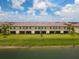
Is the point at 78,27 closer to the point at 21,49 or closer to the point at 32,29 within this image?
the point at 32,29

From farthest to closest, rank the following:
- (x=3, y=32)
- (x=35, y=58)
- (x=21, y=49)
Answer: (x=3, y=32), (x=21, y=49), (x=35, y=58)

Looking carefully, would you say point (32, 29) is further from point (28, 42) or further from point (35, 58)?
point (35, 58)

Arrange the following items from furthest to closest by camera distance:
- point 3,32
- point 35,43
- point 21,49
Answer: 1. point 3,32
2. point 35,43
3. point 21,49

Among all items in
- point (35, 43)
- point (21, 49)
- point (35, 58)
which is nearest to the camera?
point (35, 58)

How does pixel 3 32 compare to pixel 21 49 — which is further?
pixel 3 32

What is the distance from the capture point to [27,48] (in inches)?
2130

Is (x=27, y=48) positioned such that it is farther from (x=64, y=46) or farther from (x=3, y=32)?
(x=3, y=32)

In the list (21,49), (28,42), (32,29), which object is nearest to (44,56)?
(21,49)

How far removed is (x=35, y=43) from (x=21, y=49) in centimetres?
482

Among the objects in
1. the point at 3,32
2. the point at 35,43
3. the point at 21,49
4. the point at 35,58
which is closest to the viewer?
the point at 35,58

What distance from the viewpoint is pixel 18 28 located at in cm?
8119

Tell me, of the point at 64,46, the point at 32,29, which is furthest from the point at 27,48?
the point at 32,29

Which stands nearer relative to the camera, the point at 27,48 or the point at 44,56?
the point at 44,56

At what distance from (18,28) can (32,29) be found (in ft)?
13.8
